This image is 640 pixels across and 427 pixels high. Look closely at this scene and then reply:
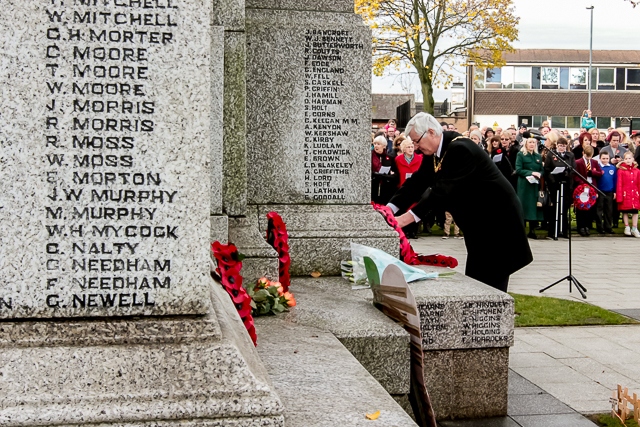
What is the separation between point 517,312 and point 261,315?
4.32m

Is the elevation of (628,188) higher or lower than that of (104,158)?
lower

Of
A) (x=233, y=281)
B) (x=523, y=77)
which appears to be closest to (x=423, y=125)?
(x=233, y=281)

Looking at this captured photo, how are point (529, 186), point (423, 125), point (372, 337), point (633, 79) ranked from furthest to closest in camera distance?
point (633, 79), point (529, 186), point (423, 125), point (372, 337)

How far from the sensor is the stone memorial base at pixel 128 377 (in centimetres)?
250

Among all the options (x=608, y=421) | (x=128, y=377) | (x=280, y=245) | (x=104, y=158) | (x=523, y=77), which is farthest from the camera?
(x=523, y=77)

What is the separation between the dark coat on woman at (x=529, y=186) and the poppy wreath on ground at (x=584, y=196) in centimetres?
106

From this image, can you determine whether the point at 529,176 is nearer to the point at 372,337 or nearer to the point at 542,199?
the point at 542,199

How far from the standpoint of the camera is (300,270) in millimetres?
6672

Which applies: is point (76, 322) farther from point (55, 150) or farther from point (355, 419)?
point (355, 419)

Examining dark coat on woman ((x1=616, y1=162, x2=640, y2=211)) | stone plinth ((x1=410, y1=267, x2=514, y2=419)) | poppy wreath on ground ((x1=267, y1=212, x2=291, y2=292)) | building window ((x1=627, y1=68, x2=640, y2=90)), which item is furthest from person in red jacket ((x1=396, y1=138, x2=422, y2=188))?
building window ((x1=627, y1=68, x2=640, y2=90))

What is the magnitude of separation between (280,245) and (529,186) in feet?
38.5

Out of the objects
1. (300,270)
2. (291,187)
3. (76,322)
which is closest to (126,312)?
(76,322)

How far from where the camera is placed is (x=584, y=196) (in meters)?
17.3

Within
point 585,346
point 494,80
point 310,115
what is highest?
point 494,80
